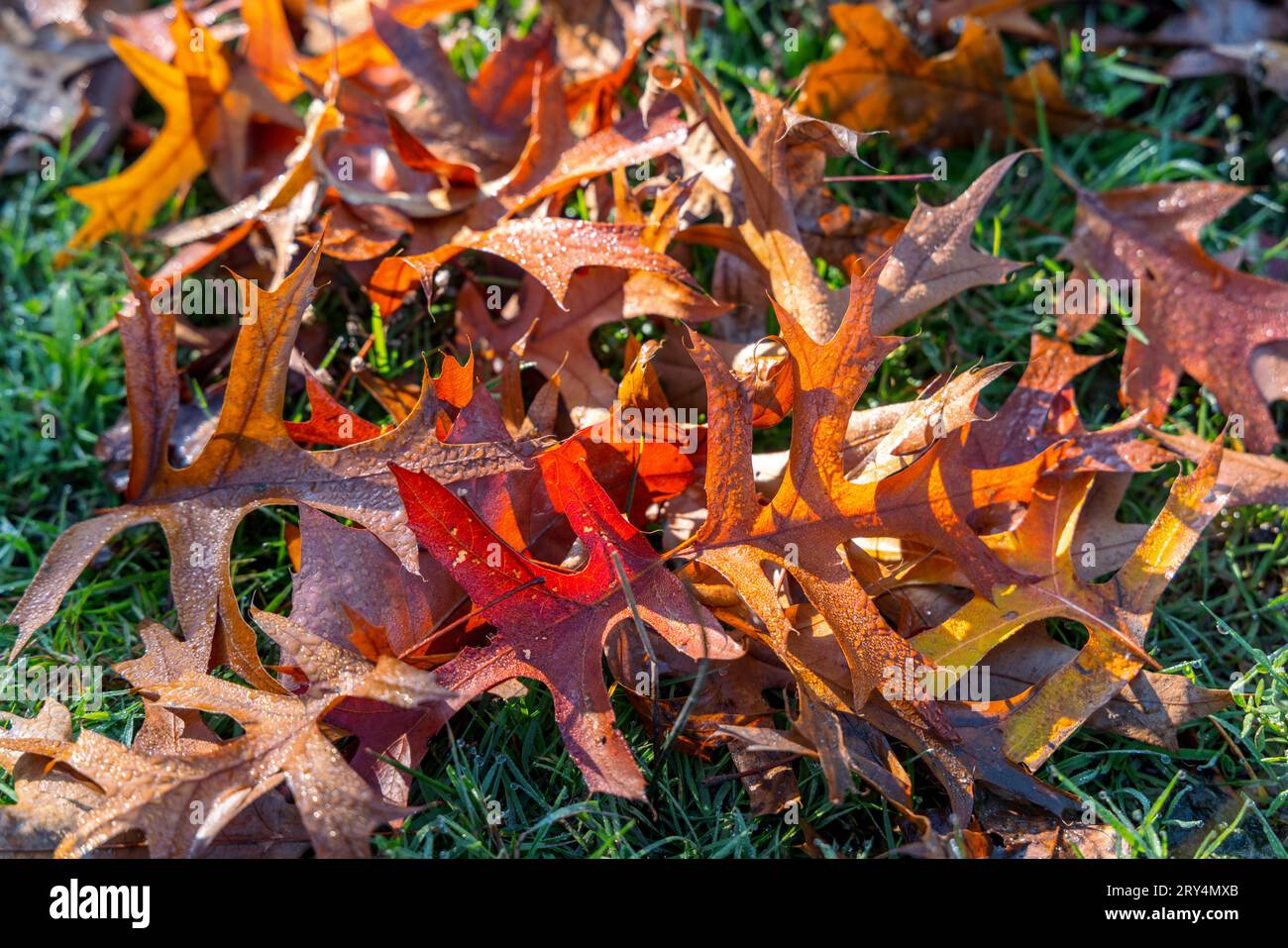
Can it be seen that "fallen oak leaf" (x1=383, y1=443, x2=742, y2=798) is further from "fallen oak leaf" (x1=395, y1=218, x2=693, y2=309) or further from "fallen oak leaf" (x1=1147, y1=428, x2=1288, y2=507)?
"fallen oak leaf" (x1=1147, y1=428, x2=1288, y2=507)

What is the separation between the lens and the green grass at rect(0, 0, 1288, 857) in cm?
184

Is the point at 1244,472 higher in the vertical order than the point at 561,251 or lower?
lower

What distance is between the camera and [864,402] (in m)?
2.36

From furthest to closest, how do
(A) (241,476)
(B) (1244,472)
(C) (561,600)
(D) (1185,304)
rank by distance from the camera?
(D) (1185,304), (B) (1244,472), (A) (241,476), (C) (561,600)

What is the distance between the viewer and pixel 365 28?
2754 millimetres

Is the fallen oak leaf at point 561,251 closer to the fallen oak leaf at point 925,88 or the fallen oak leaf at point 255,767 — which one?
the fallen oak leaf at point 255,767

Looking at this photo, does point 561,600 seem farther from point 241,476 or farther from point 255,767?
point 241,476

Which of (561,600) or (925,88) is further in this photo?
(925,88)

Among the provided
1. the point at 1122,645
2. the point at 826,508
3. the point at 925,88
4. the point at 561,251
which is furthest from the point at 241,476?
the point at 925,88

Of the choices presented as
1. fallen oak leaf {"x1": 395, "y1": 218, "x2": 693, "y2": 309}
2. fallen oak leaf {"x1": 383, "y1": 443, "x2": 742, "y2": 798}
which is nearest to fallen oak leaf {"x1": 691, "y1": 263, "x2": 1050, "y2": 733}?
fallen oak leaf {"x1": 383, "y1": 443, "x2": 742, "y2": 798}

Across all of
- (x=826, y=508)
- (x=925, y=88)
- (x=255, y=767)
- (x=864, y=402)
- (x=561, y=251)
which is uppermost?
(x=925, y=88)

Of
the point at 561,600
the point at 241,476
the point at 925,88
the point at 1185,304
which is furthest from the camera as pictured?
the point at 925,88
